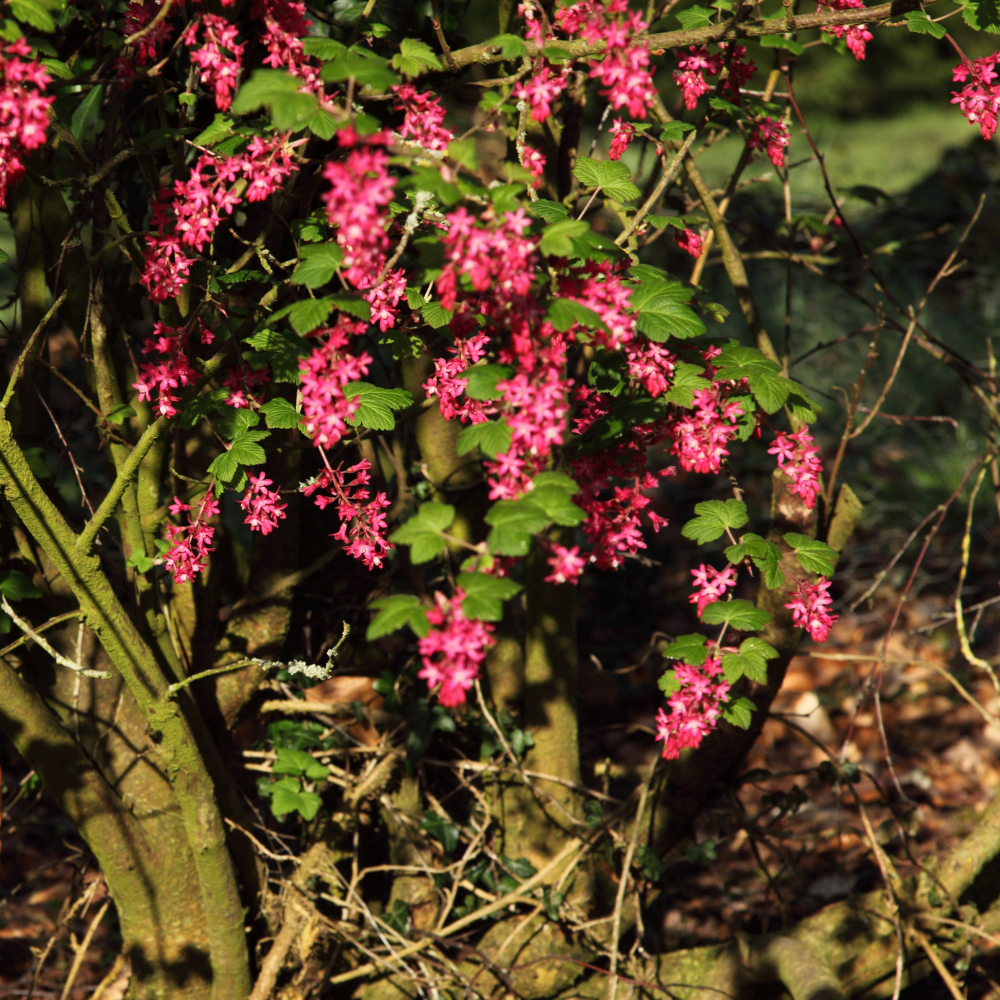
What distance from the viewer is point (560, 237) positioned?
0.97 m

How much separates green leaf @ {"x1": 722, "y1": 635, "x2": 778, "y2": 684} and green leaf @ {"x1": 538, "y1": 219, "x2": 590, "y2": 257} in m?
0.63

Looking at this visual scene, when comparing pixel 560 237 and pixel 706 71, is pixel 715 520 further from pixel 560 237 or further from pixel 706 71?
pixel 706 71

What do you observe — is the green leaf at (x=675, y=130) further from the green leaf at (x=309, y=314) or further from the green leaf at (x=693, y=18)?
the green leaf at (x=309, y=314)

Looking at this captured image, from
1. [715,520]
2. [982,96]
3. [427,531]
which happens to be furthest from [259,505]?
[982,96]

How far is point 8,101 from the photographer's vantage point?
1027 mm

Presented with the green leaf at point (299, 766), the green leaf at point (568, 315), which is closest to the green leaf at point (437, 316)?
the green leaf at point (568, 315)

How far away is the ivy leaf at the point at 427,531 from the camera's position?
0.97 m

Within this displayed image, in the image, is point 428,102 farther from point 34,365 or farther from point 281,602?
point 281,602

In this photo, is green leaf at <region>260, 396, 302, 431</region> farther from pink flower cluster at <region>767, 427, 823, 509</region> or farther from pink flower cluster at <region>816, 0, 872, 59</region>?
pink flower cluster at <region>816, 0, 872, 59</region>

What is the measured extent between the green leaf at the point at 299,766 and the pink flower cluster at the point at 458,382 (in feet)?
3.30

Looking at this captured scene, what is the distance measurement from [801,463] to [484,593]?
67cm

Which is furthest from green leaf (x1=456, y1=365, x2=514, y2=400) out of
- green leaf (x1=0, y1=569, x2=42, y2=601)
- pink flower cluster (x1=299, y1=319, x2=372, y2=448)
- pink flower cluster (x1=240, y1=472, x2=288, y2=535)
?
green leaf (x1=0, y1=569, x2=42, y2=601)

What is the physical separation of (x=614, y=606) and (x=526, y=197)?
8.26 ft

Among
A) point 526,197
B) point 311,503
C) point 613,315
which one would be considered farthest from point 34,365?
point 613,315
